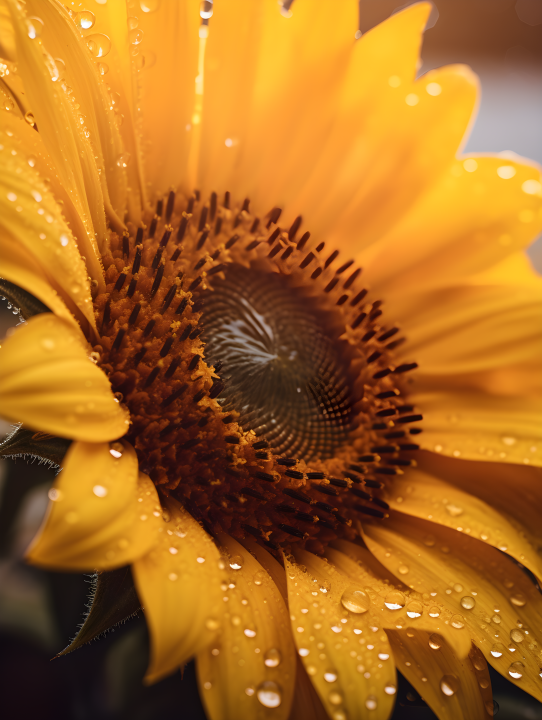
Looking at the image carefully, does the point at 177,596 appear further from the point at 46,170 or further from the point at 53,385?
the point at 46,170

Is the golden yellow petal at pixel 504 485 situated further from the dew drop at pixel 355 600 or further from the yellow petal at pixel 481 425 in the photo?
the dew drop at pixel 355 600

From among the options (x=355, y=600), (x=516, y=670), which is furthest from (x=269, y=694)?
(x=516, y=670)

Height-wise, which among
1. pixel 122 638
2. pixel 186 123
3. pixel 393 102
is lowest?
pixel 122 638

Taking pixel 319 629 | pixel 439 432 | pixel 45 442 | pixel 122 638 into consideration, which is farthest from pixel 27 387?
pixel 439 432

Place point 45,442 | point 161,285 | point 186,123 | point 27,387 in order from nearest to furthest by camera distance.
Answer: point 27,387, point 45,442, point 161,285, point 186,123

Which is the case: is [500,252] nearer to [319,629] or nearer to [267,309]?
[267,309]

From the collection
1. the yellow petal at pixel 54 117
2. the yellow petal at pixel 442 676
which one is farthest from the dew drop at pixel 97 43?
the yellow petal at pixel 442 676
